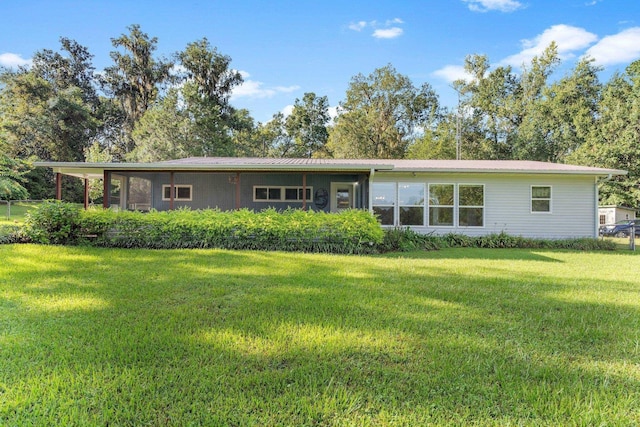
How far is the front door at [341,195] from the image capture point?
14383 mm

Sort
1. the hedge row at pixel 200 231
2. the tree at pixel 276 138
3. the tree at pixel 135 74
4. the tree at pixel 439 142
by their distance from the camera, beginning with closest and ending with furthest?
the hedge row at pixel 200 231, the tree at pixel 439 142, the tree at pixel 135 74, the tree at pixel 276 138

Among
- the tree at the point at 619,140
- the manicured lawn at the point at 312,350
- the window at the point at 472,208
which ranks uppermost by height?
the tree at the point at 619,140

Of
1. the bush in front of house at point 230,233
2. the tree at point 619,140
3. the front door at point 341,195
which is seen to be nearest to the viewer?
the bush in front of house at point 230,233

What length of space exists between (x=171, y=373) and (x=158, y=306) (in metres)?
1.69

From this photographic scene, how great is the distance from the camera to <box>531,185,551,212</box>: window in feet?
39.8

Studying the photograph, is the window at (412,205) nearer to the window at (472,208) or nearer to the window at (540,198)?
the window at (472,208)

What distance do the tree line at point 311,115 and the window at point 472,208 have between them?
1406 centimetres

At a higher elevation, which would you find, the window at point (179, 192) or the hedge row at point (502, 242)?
the window at point (179, 192)

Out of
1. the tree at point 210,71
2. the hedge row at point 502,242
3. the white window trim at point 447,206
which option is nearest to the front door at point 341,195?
→ the white window trim at point 447,206

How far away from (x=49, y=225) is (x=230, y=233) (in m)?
4.40

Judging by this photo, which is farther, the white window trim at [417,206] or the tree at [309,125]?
the tree at [309,125]

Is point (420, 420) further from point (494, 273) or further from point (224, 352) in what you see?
point (494, 273)

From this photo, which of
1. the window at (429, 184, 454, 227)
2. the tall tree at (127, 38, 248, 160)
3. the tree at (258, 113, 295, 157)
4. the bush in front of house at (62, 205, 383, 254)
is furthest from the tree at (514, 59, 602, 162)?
the bush in front of house at (62, 205, 383, 254)

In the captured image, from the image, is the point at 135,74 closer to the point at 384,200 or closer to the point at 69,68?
the point at 69,68
